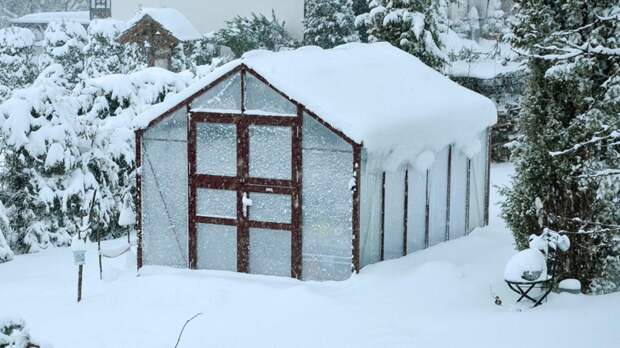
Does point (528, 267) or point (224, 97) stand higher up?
point (224, 97)

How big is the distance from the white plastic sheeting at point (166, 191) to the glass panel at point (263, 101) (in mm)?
1024

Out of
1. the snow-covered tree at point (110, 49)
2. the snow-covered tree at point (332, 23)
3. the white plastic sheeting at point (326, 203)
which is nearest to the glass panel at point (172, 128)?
the white plastic sheeting at point (326, 203)

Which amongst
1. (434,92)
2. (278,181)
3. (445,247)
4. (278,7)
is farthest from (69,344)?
(278,7)

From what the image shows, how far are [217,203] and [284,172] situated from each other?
1.16m

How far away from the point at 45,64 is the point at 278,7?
28.1ft

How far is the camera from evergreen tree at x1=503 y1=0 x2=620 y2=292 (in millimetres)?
11500

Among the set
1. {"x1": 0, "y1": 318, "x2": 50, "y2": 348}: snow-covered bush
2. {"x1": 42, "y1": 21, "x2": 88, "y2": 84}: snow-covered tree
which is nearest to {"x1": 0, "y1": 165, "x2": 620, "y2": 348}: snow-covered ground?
{"x1": 0, "y1": 318, "x2": 50, "y2": 348}: snow-covered bush

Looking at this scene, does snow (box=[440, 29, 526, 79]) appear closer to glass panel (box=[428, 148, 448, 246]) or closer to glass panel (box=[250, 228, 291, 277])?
glass panel (box=[428, 148, 448, 246])

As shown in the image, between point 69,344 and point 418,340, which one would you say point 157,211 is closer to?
point 69,344

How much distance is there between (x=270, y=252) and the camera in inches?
532

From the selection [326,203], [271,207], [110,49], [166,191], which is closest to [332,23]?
[110,49]

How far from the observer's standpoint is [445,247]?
1499 cm

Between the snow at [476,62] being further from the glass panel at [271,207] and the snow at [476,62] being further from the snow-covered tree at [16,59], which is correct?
the snow-covered tree at [16,59]

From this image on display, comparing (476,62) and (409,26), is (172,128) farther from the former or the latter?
(476,62)
